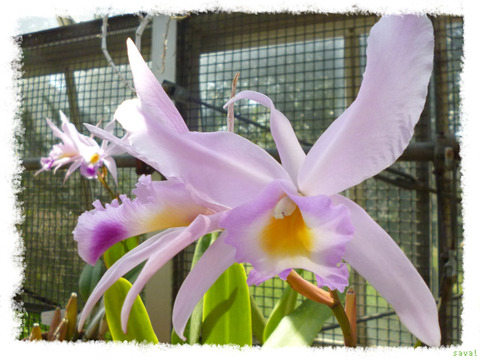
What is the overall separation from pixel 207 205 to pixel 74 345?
22cm

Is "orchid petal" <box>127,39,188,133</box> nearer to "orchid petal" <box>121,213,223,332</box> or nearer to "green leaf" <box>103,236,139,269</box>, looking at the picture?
"orchid petal" <box>121,213,223,332</box>

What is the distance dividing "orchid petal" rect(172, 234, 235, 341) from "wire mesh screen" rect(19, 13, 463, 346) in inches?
20.2

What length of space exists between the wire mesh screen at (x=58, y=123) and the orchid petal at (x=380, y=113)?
1.03m

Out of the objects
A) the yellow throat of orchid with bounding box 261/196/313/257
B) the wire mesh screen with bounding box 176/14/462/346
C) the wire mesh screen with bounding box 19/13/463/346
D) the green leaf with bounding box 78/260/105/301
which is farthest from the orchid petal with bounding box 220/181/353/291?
the wire mesh screen with bounding box 176/14/462/346

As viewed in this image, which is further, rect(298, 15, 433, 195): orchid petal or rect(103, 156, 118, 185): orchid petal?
rect(103, 156, 118, 185): orchid petal

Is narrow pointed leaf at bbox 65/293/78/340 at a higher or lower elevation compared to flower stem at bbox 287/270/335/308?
lower

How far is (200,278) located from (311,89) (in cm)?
92

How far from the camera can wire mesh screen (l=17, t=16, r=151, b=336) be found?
1.21 m

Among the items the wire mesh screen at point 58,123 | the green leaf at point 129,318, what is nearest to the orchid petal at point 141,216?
the green leaf at point 129,318

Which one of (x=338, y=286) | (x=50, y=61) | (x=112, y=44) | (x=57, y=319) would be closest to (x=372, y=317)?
(x=57, y=319)

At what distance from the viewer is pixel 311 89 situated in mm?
1062

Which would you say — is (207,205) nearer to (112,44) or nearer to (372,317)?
(372,317)

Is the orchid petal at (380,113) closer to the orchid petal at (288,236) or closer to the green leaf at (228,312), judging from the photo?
the orchid petal at (288,236)

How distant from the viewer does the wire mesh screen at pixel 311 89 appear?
3.04 feet
